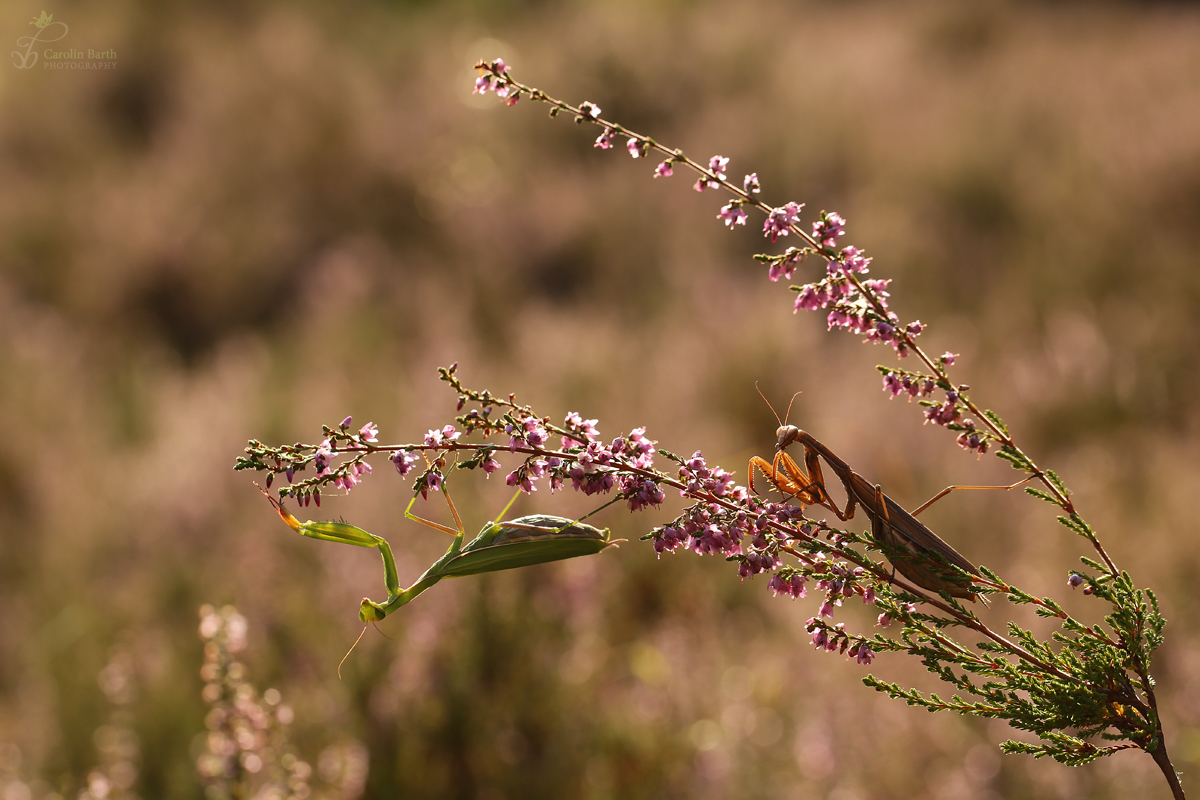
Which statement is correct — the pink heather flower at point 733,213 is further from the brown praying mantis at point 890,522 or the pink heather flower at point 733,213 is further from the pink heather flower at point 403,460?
the pink heather flower at point 403,460

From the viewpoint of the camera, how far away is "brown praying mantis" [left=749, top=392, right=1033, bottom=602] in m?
1.27

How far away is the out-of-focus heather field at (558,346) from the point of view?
10.8 feet

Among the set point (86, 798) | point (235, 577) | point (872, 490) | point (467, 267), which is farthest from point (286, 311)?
point (872, 490)

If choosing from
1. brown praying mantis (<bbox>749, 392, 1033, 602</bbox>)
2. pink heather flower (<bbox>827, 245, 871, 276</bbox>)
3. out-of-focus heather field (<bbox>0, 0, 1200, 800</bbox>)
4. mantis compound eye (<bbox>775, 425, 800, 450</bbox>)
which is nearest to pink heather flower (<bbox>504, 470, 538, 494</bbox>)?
brown praying mantis (<bbox>749, 392, 1033, 602</bbox>)

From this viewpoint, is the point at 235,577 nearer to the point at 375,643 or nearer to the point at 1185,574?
the point at 375,643

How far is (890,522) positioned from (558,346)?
5.52 meters

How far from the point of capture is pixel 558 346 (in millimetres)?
6746

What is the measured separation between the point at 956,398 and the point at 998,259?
7.21 m

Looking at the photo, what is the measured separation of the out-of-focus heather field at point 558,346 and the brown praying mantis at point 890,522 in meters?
1.83

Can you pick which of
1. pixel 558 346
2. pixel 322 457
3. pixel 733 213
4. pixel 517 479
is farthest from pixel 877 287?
pixel 558 346

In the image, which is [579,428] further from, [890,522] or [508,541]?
[890,522]

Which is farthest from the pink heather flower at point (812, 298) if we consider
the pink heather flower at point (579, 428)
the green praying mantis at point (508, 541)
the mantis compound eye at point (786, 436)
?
the green praying mantis at point (508, 541)

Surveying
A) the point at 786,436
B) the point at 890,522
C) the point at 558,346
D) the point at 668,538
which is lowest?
the point at 668,538

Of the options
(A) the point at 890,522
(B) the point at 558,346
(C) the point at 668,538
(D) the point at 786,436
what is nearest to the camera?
(C) the point at 668,538
